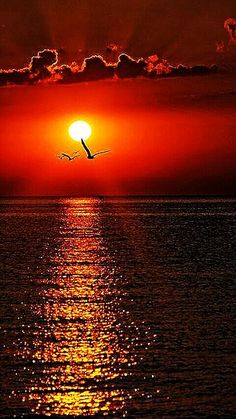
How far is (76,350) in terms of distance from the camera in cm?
2972

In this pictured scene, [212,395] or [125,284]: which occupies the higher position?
[125,284]

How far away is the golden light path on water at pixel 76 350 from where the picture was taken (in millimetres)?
23312

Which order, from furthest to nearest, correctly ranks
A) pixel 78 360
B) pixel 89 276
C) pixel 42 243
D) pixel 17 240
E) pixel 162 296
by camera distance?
pixel 17 240 < pixel 42 243 < pixel 89 276 < pixel 162 296 < pixel 78 360

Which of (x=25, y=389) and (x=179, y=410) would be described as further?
(x=25, y=389)

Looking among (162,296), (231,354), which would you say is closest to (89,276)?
(162,296)

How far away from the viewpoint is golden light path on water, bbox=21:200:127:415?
23.3m

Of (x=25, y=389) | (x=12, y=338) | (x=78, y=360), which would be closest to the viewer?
(x=25, y=389)

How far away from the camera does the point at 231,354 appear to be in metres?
28.8

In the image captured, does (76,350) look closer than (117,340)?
Yes

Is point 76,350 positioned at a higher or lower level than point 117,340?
lower

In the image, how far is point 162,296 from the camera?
44375 millimetres

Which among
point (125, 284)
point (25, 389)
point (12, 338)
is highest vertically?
point (125, 284)

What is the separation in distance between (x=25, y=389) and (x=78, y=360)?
153 inches

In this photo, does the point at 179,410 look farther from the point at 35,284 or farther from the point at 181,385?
the point at 35,284
